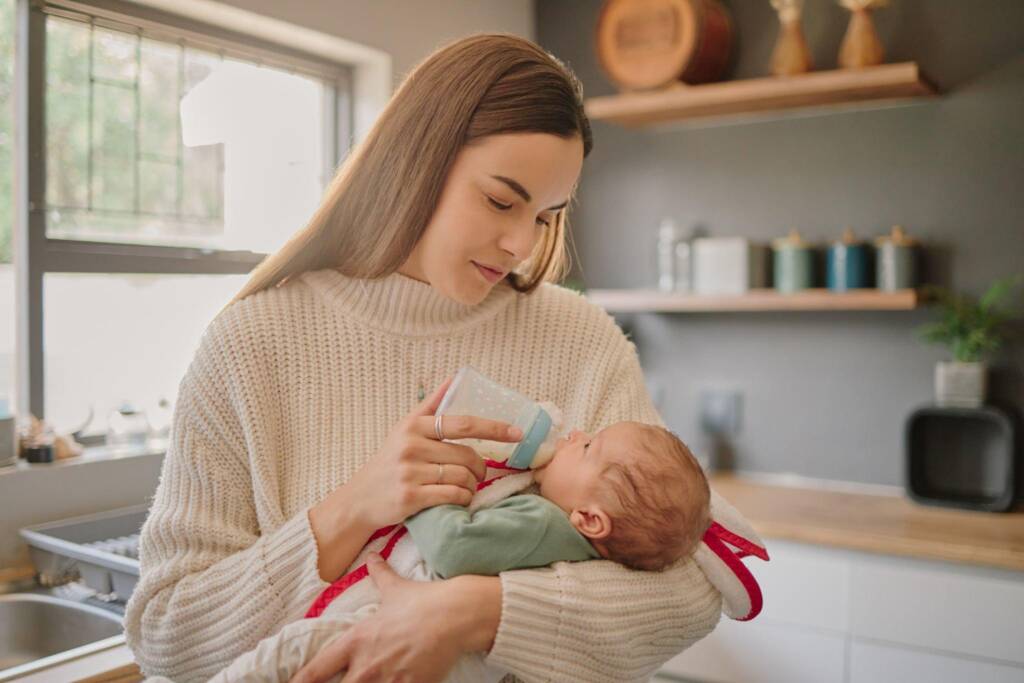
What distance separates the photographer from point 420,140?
121 centimetres

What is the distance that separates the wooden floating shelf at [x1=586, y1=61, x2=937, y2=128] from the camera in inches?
103

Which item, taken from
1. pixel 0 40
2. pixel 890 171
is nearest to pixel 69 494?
pixel 0 40

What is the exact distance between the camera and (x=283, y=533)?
1.15 metres

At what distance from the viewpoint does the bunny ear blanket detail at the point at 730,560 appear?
123 cm

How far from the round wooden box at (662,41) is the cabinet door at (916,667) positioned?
5.65 feet

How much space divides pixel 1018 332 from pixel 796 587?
3.31ft

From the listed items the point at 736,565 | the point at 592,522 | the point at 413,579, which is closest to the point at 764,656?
the point at 736,565

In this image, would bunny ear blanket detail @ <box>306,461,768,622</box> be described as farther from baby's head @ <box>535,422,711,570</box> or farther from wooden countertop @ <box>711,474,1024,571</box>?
wooden countertop @ <box>711,474,1024,571</box>

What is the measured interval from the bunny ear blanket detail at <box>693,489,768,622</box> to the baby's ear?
0.15 m

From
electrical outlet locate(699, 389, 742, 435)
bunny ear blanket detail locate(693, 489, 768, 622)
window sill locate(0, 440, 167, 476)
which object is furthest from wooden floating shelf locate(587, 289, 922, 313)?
bunny ear blanket detail locate(693, 489, 768, 622)

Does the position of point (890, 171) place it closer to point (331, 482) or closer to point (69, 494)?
point (331, 482)

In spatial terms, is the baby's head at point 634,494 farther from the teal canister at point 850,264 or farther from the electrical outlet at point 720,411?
the electrical outlet at point 720,411

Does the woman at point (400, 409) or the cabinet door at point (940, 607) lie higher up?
the woman at point (400, 409)

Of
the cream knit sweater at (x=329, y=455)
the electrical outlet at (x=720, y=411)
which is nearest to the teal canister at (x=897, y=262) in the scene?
the electrical outlet at (x=720, y=411)
